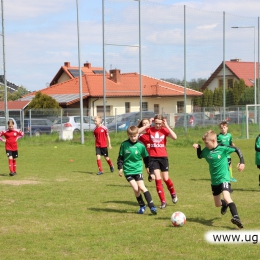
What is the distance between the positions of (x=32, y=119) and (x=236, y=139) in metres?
13.3

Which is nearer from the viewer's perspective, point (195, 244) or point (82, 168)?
point (195, 244)

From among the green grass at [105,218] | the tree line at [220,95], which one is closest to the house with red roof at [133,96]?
the tree line at [220,95]

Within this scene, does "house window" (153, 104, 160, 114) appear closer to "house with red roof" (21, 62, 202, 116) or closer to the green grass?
"house with red roof" (21, 62, 202, 116)

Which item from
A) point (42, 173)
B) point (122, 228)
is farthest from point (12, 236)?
point (42, 173)

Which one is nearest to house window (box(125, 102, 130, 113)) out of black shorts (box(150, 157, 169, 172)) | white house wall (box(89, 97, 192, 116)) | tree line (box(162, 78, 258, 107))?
white house wall (box(89, 97, 192, 116))

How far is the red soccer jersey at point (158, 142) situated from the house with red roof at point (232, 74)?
1081 inches

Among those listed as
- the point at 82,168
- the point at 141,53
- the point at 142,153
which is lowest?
the point at 82,168

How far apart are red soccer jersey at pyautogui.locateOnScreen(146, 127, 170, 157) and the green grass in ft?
3.75

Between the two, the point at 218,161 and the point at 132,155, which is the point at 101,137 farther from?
the point at 218,161

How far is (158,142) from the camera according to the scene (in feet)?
35.2

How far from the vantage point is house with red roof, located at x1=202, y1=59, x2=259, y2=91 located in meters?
38.5

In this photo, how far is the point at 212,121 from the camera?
122 ft

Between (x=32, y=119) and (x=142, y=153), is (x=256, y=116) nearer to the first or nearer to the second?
(x=32, y=119)

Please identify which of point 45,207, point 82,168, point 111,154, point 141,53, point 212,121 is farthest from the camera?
point 212,121
